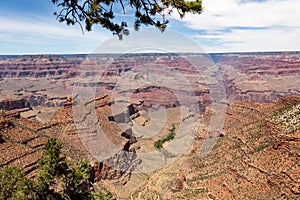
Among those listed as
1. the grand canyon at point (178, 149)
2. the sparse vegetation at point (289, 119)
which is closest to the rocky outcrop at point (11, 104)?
the grand canyon at point (178, 149)

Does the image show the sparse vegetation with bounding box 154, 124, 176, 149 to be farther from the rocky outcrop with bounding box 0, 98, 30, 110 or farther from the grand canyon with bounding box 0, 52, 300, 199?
the rocky outcrop with bounding box 0, 98, 30, 110

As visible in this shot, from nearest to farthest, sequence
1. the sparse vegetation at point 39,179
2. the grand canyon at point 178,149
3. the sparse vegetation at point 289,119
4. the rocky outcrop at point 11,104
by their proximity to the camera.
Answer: the sparse vegetation at point 39,179, the grand canyon at point 178,149, the sparse vegetation at point 289,119, the rocky outcrop at point 11,104

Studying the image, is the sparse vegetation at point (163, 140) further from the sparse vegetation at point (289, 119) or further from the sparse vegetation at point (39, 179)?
the sparse vegetation at point (39, 179)

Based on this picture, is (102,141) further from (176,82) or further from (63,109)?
(176,82)

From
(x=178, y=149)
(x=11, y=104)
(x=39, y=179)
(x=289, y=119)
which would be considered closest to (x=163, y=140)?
(x=178, y=149)

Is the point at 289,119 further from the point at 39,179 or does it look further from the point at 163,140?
the point at 163,140

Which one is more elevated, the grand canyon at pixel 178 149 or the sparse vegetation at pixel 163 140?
the grand canyon at pixel 178 149

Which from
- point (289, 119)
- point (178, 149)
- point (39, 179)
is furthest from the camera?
point (178, 149)

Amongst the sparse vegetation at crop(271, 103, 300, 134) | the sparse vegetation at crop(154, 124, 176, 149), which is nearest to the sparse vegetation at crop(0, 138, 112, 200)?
the sparse vegetation at crop(271, 103, 300, 134)

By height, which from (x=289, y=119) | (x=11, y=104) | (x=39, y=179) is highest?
(x=39, y=179)

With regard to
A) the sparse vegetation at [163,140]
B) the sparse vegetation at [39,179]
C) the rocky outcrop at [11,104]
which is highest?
the sparse vegetation at [39,179]

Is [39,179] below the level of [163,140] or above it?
above
